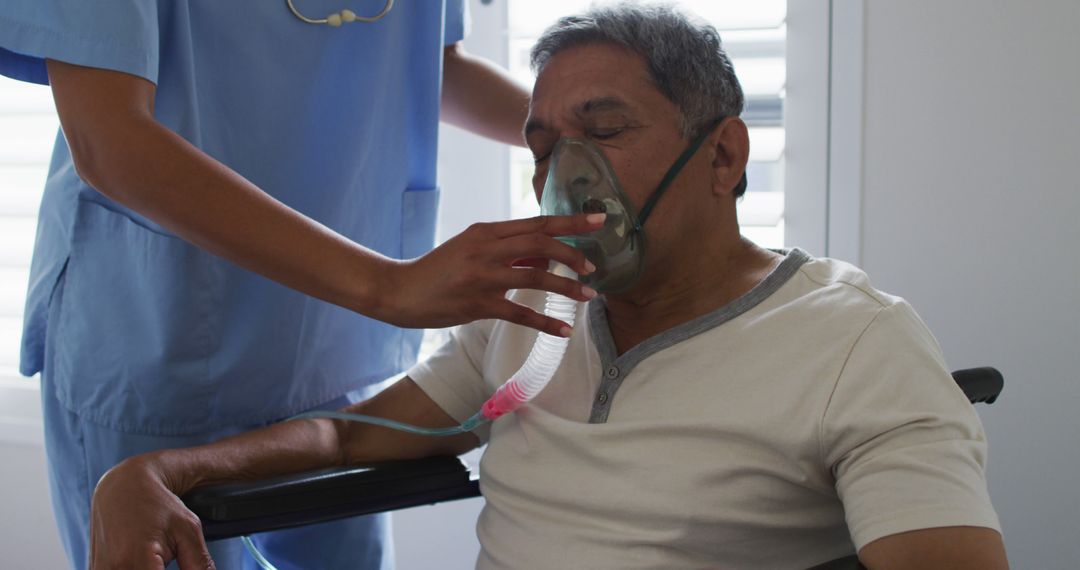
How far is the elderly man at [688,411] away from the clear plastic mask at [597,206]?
22 mm

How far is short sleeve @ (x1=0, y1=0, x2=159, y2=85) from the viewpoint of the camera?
116 centimetres

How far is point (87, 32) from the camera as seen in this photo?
45.9 inches

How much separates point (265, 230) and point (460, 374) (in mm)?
501

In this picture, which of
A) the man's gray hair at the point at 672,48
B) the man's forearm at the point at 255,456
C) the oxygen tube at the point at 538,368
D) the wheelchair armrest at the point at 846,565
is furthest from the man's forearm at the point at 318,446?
the wheelchair armrest at the point at 846,565

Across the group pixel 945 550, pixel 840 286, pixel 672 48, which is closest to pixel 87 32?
pixel 672 48

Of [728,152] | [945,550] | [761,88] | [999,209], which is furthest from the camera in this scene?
[761,88]

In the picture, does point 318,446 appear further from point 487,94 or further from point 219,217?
point 487,94

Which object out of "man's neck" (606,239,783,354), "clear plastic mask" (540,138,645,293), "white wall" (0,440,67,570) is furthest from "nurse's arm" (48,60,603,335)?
"white wall" (0,440,67,570)

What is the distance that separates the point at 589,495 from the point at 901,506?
0.37m

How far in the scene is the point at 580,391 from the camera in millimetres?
1354

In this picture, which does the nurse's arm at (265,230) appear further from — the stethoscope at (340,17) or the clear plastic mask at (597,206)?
the stethoscope at (340,17)

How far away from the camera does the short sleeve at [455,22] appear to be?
169 cm

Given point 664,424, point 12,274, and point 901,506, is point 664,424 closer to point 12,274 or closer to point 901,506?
point 901,506

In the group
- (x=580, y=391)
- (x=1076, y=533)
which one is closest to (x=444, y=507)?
(x=580, y=391)
